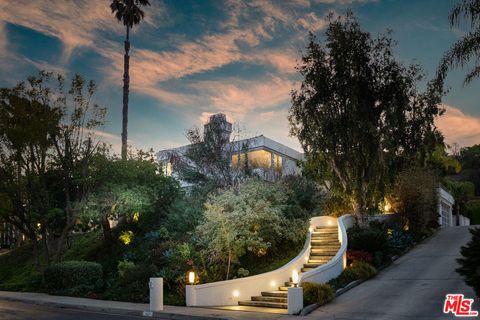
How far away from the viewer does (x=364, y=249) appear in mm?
20859

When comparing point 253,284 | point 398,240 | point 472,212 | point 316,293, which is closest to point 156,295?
point 253,284

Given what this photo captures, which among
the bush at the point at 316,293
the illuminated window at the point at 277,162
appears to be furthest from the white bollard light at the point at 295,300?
the illuminated window at the point at 277,162

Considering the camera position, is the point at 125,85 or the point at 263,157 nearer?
the point at 125,85

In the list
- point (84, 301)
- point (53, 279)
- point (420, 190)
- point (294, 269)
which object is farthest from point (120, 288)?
→ point (420, 190)

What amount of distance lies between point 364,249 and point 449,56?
9.00 metres

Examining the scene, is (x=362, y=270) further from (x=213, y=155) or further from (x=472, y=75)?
(x=213, y=155)

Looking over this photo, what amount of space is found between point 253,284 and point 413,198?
1295 centimetres

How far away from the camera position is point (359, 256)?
19.8m

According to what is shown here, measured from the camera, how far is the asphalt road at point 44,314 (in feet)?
46.3

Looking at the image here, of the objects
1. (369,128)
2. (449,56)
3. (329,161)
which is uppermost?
(449,56)

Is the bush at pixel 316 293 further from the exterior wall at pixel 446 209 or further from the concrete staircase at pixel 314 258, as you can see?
the exterior wall at pixel 446 209

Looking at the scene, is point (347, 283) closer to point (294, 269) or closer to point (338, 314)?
point (294, 269)

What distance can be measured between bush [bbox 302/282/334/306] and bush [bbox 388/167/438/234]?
41.0 feet

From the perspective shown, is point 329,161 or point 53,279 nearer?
point 53,279
